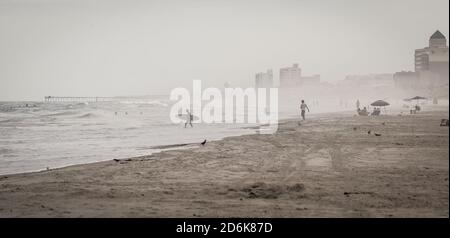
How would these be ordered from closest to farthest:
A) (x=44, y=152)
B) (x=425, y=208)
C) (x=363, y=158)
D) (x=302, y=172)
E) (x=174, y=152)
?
(x=425, y=208), (x=302, y=172), (x=363, y=158), (x=174, y=152), (x=44, y=152)

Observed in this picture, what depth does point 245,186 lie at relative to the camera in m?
9.09

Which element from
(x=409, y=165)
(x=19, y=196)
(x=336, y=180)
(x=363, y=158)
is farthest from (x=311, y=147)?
(x=19, y=196)

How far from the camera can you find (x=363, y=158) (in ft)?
43.2

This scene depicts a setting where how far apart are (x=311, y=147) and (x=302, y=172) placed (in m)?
6.06

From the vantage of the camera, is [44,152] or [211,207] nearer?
[211,207]

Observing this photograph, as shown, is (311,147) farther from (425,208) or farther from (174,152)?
(425,208)

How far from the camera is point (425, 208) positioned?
23.1 feet

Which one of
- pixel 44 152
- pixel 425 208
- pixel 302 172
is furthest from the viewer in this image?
pixel 44 152

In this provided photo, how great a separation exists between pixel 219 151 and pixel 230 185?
22.0 ft

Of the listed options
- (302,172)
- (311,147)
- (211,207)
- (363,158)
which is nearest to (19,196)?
(211,207)

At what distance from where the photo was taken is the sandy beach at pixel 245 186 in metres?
7.12

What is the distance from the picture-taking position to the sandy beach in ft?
23.4
